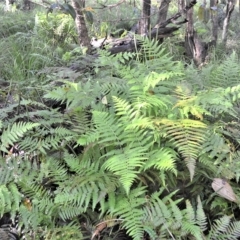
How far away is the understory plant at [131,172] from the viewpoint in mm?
1779

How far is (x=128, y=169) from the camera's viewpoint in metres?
1.79

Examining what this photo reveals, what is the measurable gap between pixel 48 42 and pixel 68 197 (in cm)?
327

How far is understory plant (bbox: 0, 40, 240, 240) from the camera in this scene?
178cm

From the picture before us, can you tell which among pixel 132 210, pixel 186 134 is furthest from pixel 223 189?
pixel 132 210

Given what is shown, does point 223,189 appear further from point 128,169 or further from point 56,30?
point 56,30

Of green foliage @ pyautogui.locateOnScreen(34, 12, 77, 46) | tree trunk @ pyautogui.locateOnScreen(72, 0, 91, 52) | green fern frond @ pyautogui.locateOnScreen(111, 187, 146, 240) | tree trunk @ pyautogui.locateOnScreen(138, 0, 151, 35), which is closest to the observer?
green fern frond @ pyautogui.locateOnScreen(111, 187, 146, 240)

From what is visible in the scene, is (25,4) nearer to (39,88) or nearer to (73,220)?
(39,88)

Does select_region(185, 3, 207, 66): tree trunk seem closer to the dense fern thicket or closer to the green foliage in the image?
the green foliage

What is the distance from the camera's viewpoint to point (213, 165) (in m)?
1.94

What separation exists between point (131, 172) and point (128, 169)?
27 millimetres

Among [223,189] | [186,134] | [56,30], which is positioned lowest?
[223,189]

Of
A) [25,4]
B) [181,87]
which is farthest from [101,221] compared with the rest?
[25,4]

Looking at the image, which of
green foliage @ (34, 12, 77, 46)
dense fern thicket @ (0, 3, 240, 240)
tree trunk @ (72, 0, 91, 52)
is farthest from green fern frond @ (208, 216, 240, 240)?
green foliage @ (34, 12, 77, 46)

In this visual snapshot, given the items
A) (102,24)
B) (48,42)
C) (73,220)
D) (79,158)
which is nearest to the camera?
(73,220)
